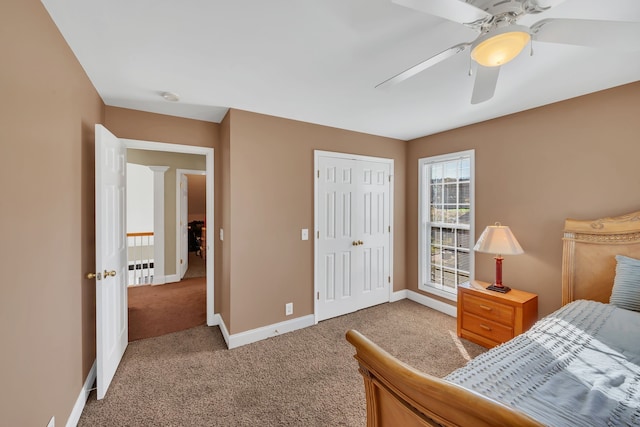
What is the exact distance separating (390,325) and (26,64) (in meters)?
3.58

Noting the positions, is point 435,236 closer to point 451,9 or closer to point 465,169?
point 465,169

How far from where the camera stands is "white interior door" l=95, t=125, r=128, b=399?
187cm

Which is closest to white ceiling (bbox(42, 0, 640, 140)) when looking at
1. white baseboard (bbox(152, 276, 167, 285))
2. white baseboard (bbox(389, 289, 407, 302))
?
white baseboard (bbox(389, 289, 407, 302))

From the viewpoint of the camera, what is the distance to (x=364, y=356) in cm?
106

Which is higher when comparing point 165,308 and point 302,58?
point 302,58

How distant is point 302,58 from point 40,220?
1771mm

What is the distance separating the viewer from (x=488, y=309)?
2.56m

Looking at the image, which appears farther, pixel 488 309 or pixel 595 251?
pixel 488 309

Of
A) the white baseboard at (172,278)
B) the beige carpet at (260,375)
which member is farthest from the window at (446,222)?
the white baseboard at (172,278)

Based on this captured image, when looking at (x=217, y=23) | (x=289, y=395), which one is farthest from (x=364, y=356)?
(x=217, y=23)

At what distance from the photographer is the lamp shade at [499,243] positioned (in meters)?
2.48

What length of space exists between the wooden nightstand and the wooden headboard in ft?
1.18

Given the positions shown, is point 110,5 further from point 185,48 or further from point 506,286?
point 506,286

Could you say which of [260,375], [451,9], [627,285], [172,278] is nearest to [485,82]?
[451,9]
